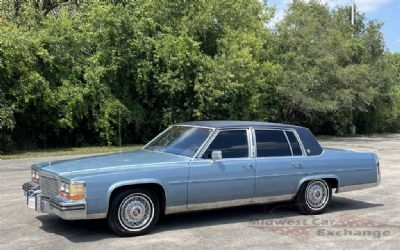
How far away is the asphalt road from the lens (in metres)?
6.40

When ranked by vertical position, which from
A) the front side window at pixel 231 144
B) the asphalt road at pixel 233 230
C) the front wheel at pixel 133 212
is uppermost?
the front side window at pixel 231 144

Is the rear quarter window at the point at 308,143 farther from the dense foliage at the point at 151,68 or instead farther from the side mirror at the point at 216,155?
the dense foliage at the point at 151,68

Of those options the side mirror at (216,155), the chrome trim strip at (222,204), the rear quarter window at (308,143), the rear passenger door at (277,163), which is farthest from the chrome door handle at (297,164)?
the side mirror at (216,155)

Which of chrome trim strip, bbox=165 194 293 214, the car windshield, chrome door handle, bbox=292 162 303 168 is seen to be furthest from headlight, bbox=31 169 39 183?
chrome door handle, bbox=292 162 303 168

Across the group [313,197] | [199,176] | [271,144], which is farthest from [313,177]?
[199,176]

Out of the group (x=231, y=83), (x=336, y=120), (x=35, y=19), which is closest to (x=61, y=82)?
(x=35, y=19)

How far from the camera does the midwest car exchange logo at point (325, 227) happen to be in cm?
703

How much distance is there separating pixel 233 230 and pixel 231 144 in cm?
129

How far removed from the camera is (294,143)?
827 cm

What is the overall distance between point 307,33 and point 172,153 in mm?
28911

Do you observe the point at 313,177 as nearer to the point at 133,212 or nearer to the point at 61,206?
the point at 133,212

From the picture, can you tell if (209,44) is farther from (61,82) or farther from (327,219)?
(327,219)

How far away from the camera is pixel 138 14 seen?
2566 centimetres

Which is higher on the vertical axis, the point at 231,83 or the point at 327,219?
the point at 231,83
